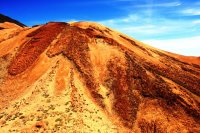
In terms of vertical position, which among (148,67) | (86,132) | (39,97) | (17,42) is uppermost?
(17,42)

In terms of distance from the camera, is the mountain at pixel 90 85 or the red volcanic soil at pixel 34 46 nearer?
the mountain at pixel 90 85

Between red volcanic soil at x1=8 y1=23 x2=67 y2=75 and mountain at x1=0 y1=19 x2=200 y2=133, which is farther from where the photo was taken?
red volcanic soil at x1=8 y1=23 x2=67 y2=75

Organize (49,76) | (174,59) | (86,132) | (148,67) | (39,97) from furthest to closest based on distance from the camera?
(174,59)
(148,67)
(49,76)
(39,97)
(86,132)

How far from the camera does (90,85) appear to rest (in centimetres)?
3988

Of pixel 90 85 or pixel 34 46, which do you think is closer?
pixel 90 85

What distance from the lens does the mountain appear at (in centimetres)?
3506

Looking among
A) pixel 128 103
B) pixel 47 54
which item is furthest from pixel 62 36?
pixel 128 103

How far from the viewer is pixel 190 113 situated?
3788 centimetres

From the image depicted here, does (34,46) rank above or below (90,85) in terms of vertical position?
above

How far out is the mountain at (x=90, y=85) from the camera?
3506 centimetres

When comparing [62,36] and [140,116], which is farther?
[62,36]

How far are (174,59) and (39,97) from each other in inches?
1084

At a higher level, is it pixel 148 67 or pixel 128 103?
pixel 148 67

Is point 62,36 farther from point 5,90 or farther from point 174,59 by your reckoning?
point 174,59
